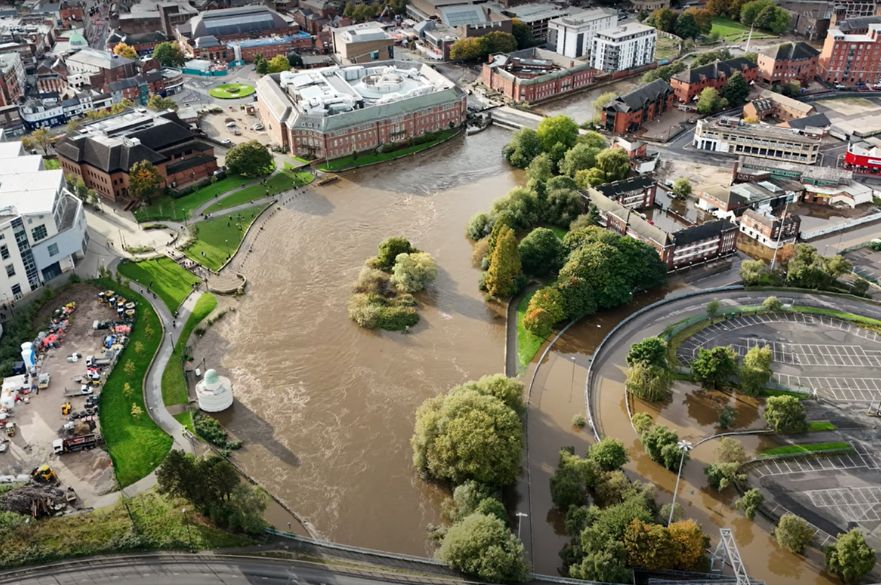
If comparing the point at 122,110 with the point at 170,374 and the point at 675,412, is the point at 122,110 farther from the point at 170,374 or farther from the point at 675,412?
the point at 675,412

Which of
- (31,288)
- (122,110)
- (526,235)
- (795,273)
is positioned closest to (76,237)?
(31,288)

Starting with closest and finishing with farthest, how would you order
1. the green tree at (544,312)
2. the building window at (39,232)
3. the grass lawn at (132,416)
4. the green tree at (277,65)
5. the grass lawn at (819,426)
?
1. the grass lawn at (132,416)
2. the grass lawn at (819,426)
3. the green tree at (544,312)
4. the building window at (39,232)
5. the green tree at (277,65)

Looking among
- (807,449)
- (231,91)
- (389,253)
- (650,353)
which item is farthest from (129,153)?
(807,449)

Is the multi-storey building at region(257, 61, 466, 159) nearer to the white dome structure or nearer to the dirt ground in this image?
the dirt ground

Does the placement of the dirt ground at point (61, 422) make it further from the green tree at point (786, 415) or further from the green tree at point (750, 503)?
the green tree at point (786, 415)

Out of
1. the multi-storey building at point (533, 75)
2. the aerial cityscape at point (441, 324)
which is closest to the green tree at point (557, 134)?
the aerial cityscape at point (441, 324)

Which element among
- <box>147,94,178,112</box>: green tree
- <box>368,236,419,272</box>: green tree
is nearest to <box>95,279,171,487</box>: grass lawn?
<box>368,236,419,272</box>: green tree
